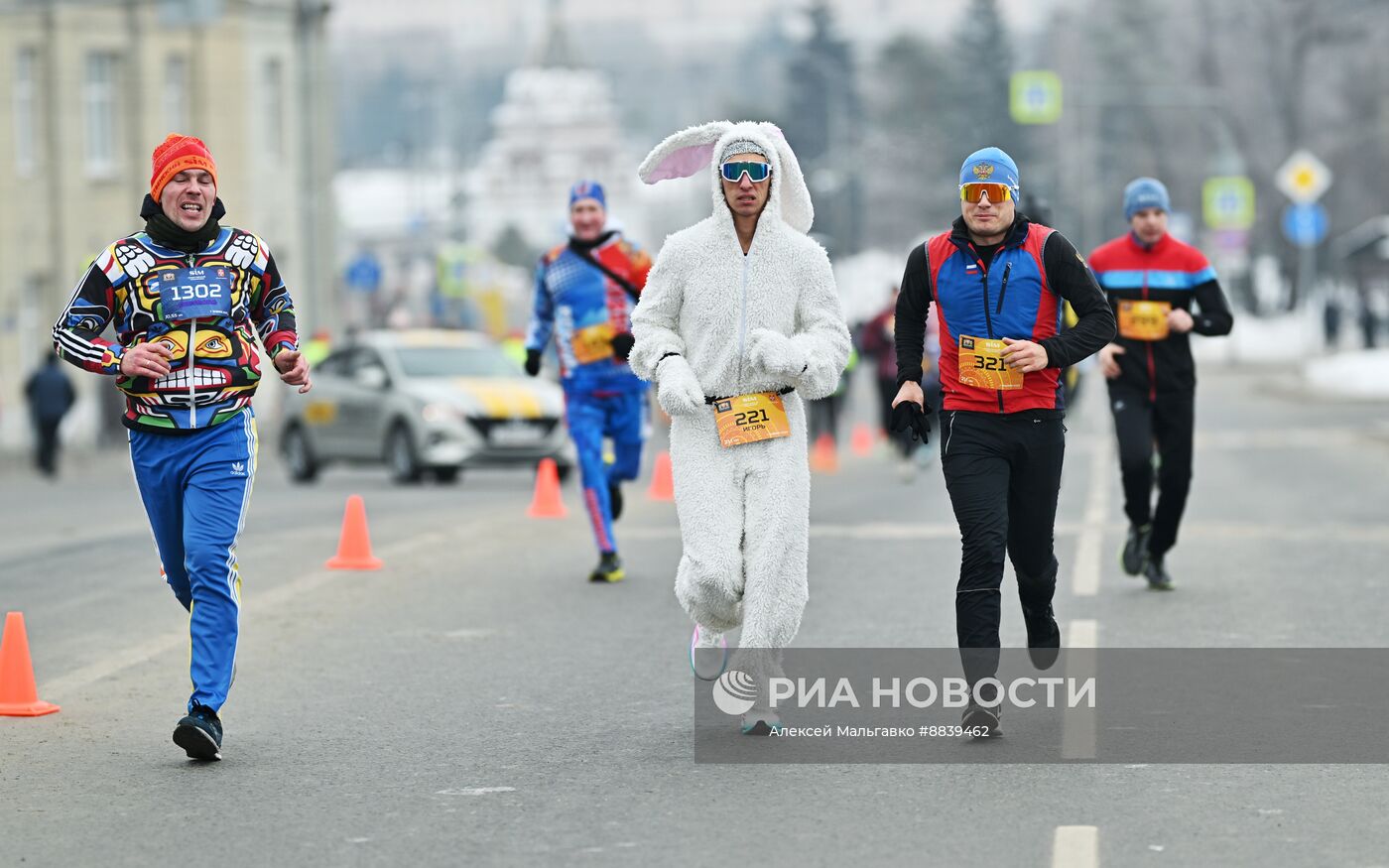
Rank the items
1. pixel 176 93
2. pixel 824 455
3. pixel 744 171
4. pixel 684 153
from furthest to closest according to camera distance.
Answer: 1. pixel 176 93
2. pixel 824 455
3. pixel 684 153
4. pixel 744 171

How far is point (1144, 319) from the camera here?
11797 mm

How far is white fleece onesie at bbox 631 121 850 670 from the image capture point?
773cm

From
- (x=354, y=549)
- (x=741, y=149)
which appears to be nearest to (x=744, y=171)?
(x=741, y=149)

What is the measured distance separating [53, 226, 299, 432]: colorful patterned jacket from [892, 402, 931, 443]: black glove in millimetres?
2006

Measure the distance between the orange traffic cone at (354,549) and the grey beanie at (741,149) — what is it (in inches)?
245

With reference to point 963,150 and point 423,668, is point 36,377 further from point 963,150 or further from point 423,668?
point 963,150

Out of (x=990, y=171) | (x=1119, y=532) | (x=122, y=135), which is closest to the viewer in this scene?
(x=990, y=171)

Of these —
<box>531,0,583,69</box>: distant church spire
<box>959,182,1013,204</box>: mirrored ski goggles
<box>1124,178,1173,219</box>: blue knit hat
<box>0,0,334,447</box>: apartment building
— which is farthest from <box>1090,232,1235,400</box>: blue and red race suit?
<box>531,0,583,69</box>: distant church spire

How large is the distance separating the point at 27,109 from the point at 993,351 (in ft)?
118

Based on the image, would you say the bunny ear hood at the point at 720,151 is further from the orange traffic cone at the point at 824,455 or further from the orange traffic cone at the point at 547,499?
the orange traffic cone at the point at 824,455

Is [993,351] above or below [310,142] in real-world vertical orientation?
below

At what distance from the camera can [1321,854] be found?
6.05 meters

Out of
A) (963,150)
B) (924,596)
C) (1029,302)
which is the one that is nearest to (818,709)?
(1029,302)

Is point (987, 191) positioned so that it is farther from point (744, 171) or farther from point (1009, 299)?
point (744, 171)
